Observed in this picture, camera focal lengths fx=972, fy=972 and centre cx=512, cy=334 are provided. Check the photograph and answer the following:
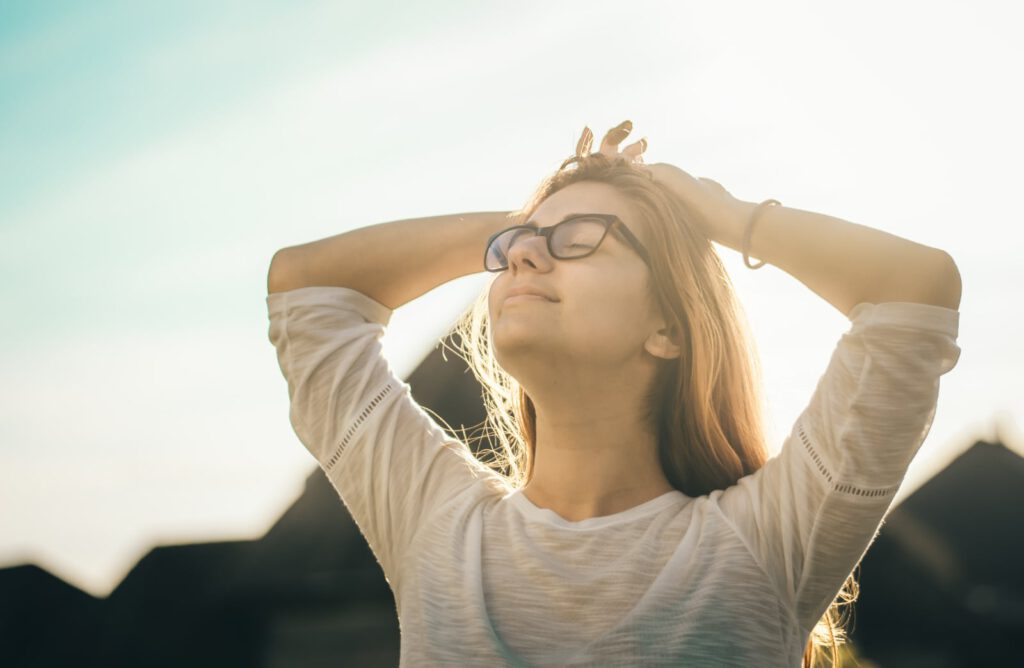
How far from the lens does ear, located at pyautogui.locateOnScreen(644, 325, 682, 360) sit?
2662 mm

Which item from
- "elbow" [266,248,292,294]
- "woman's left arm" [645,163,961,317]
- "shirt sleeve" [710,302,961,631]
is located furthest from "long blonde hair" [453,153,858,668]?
"elbow" [266,248,292,294]

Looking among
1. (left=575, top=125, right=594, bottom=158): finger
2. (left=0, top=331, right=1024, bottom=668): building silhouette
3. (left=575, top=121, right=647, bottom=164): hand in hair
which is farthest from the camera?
(left=0, top=331, right=1024, bottom=668): building silhouette

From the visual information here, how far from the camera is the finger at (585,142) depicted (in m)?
3.10

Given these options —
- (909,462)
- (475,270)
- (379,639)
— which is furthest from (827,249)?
(379,639)

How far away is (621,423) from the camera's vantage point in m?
2.66

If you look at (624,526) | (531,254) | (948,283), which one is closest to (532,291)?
(531,254)

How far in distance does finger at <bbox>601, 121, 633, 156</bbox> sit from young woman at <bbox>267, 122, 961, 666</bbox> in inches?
0.5

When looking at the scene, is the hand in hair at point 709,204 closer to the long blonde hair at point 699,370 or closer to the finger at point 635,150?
the long blonde hair at point 699,370

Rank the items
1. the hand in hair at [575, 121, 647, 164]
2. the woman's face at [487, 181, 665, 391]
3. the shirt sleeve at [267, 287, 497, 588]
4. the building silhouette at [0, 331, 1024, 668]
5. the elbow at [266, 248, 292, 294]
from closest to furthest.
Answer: the woman's face at [487, 181, 665, 391], the shirt sleeve at [267, 287, 497, 588], the elbow at [266, 248, 292, 294], the hand in hair at [575, 121, 647, 164], the building silhouette at [0, 331, 1024, 668]

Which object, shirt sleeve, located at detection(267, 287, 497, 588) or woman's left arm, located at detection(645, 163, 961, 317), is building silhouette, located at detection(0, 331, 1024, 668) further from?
woman's left arm, located at detection(645, 163, 961, 317)

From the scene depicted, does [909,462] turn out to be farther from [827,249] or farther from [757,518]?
[827,249]

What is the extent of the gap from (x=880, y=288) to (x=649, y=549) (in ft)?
2.64

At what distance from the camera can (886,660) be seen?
1193 cm

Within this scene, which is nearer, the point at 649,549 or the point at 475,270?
the point at 649,549
